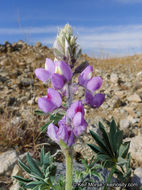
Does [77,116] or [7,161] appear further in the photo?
[7,161]

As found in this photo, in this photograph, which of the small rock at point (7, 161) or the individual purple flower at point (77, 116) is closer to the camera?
the individual purple flower at point (77, 116)

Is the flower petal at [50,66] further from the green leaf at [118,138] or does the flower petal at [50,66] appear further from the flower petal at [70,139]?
the green leaf at [118,138]

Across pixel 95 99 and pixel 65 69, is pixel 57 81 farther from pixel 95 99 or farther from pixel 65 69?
pixel 95 99

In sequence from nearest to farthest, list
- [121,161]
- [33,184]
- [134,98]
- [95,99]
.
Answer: [95,99], [121,161], [33,184], [134,98]

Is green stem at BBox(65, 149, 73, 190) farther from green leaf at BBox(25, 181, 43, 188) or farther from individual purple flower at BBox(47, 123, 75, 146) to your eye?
green leaf at BBox(25, 181, 43, 188)

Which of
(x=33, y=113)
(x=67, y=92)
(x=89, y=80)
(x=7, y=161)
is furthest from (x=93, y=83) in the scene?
(x=33, y=113)

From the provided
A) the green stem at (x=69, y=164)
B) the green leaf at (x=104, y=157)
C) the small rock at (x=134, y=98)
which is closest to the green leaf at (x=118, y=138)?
the green leaf at (x=104, y=157)

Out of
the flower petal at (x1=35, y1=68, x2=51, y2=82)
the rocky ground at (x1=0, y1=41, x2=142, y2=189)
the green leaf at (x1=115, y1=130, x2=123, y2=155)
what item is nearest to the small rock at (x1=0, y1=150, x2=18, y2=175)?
the rocky ground at (x1=0, y1=41, x2=142, y2=189)
